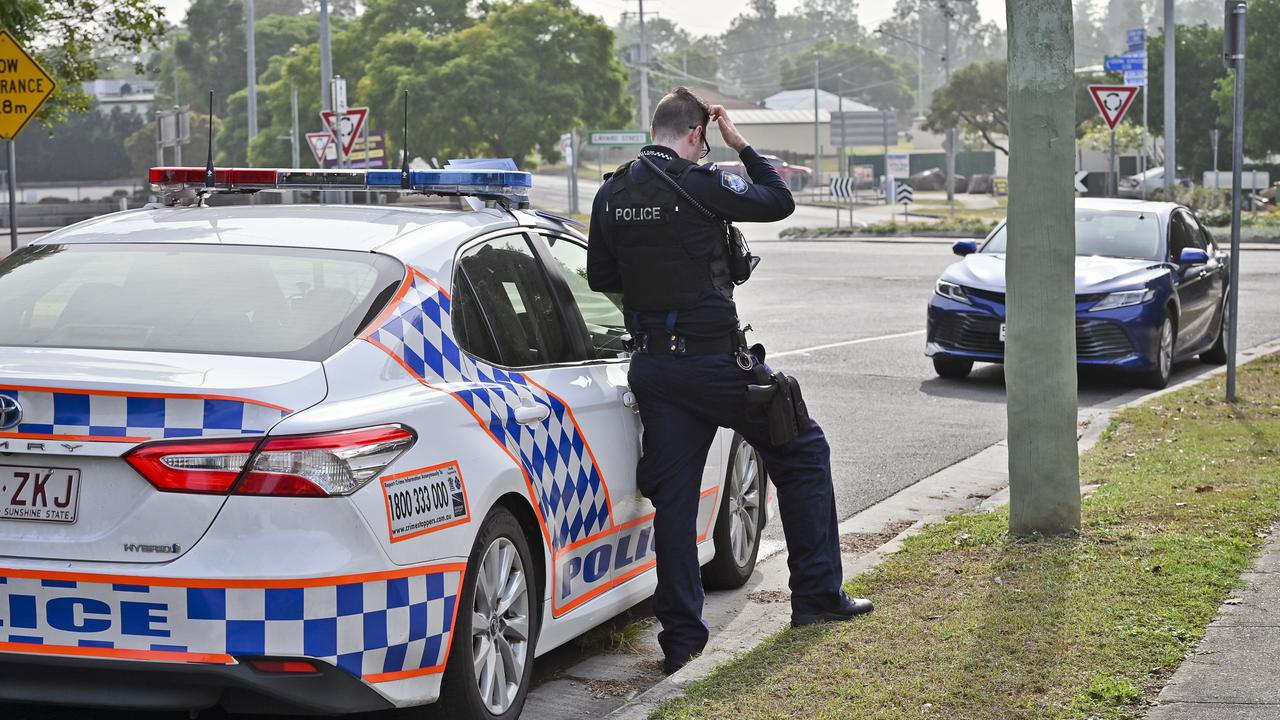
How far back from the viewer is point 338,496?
12.8 ft

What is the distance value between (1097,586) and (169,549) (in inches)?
131

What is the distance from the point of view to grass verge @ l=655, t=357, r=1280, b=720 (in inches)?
182

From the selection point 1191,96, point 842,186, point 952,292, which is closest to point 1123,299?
point 952,292

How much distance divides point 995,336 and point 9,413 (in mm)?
10027

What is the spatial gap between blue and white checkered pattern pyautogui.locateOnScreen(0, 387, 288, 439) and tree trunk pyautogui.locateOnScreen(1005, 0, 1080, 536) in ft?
11.5

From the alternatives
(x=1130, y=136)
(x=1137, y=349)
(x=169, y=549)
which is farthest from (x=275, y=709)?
(x=1130, y=136)

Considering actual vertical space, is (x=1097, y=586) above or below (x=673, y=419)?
below

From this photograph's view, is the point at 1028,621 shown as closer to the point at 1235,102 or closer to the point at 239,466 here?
the point at 239,466

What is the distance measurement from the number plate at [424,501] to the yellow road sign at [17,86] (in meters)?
9.75

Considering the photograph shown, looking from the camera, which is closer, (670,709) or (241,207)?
(670,709)

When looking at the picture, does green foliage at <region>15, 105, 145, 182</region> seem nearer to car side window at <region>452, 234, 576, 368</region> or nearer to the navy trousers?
car side window at <region>452, 234, 576, 368</region>

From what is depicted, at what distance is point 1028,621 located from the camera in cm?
539

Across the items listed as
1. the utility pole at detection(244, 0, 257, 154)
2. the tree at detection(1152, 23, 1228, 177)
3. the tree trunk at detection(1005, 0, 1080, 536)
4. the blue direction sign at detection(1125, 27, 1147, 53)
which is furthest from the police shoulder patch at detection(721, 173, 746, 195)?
the tree at detection(1152, 23, 1228, 177)

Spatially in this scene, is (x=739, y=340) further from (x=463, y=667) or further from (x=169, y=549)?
(x=169, y=549)
